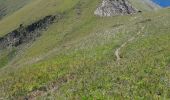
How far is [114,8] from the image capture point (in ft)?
439

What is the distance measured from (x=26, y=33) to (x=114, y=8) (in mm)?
29636

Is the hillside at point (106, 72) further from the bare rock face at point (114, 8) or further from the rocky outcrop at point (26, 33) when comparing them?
the rocky outcrop at point (26, 33)

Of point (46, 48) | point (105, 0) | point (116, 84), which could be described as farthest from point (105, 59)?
point (105, 0)

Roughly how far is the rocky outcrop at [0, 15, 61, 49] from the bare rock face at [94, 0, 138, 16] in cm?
1481

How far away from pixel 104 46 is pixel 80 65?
12.8 metres

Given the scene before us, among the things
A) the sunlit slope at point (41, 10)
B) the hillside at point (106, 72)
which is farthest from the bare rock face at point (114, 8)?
the hillside at point (106, 72)

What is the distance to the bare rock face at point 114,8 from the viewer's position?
428 feet

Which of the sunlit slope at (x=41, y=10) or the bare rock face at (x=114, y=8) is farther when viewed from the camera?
the sunlit slope at (x=41, y=10)

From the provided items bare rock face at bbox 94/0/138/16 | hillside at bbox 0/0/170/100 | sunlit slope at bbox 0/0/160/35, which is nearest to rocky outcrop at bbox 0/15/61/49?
sunlit slope at bbox 0/0/160/35

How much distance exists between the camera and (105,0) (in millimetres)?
136500

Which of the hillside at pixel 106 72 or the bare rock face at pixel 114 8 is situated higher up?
the hillside at pixel 106 72

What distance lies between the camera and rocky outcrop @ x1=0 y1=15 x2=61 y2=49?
5418 inches

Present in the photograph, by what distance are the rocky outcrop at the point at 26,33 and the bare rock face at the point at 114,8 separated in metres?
14.8

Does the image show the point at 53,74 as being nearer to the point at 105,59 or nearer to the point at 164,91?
the point at 105,59
